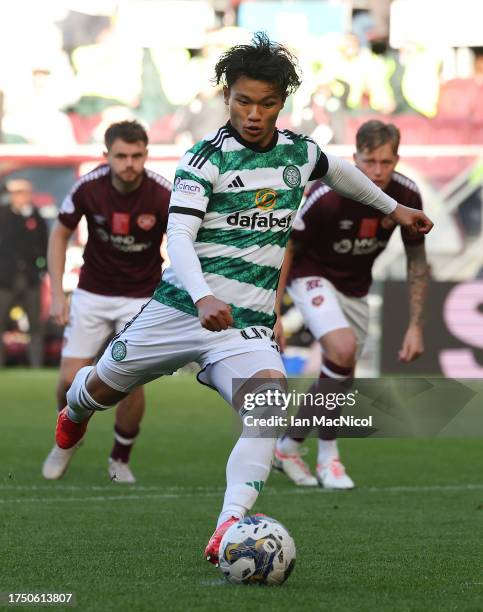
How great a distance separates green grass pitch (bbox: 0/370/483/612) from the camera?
17.3ft

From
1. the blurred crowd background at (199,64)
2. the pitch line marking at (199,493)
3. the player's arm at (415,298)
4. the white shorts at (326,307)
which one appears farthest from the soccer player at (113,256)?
the blurred crowd background at (199,64)

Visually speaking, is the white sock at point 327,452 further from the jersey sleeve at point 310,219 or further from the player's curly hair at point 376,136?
the player's curly hair at point 376,136

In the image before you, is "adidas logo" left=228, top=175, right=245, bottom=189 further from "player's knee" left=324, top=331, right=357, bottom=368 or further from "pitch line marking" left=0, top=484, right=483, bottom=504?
"player's knee" left=324, top=331, right=357, bottom=368

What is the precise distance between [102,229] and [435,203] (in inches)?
599

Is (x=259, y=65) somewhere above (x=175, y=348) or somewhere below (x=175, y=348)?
above

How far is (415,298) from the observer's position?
913 centimetres

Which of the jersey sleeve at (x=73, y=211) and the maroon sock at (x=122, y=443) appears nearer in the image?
the jersey sleeve at (x=73, y=211)

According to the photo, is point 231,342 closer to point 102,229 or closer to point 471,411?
point 102,229

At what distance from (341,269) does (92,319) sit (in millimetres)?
1667

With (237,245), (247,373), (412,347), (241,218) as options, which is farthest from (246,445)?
(412,347)

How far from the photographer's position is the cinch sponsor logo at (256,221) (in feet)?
19.5

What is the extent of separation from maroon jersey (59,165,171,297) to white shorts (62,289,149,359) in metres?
0.06

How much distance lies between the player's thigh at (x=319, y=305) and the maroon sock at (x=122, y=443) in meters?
1.35

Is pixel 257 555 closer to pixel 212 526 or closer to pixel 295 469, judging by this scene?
pixel 212 526
